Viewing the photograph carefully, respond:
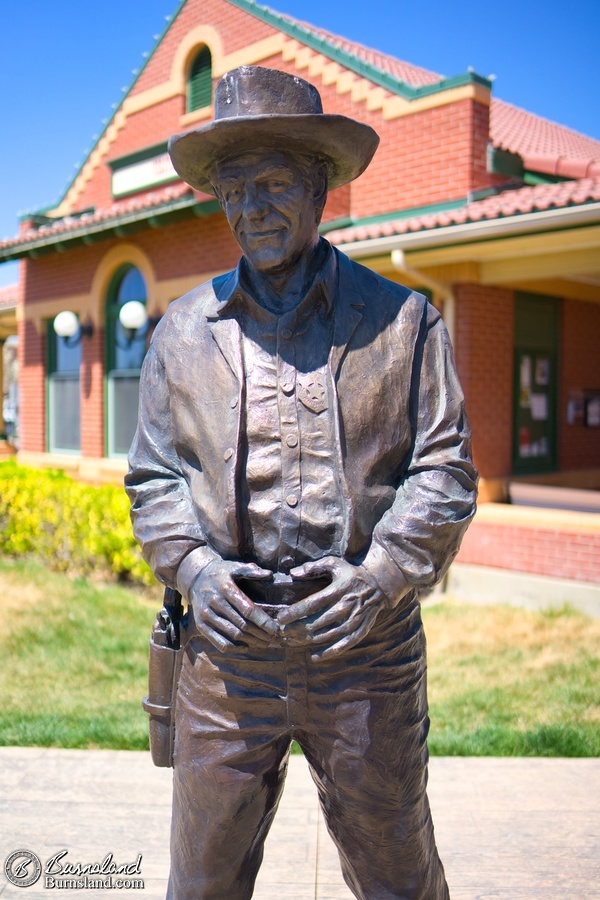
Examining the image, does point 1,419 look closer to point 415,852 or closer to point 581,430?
point 581,430

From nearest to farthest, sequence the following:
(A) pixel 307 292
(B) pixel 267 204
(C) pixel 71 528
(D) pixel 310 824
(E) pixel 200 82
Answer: (B) pixel 267 204
(A) pixel 307 292
(D) pixel 310 824
(C) pixel 71 528
(E) pixel 200 82

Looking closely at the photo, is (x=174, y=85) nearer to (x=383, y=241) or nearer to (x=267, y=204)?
(x=383, y=241)

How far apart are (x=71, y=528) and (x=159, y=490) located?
7075mm

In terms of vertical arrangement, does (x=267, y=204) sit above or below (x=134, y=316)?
below

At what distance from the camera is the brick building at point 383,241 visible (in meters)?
7.98

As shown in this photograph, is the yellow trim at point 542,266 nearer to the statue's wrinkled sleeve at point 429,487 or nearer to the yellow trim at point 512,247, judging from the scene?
the yellow trim at point 512,247

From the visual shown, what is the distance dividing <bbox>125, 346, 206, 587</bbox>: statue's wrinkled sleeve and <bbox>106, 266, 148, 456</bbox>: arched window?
9419mm

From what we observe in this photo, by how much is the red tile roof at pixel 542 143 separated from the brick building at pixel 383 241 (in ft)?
0.14

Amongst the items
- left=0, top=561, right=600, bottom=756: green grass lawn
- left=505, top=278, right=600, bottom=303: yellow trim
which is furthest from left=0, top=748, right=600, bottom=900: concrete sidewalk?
left=505, top=278, right=600, bottom=303: yellow trim

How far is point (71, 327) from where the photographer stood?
12094 mm

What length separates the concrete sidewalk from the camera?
3.24 m

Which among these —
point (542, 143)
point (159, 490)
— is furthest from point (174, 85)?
point (159, 490)

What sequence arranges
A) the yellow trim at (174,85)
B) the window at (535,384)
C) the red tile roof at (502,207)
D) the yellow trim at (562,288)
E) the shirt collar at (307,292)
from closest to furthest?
the shirt collar at (307,292), the red tile roof at (502,207), the yellow trim at (562,288), the window at (535,384), the yellow trim at (174,85)

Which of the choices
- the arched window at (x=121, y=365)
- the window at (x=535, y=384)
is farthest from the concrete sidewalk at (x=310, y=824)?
the arched window at (x=121, y=365)
